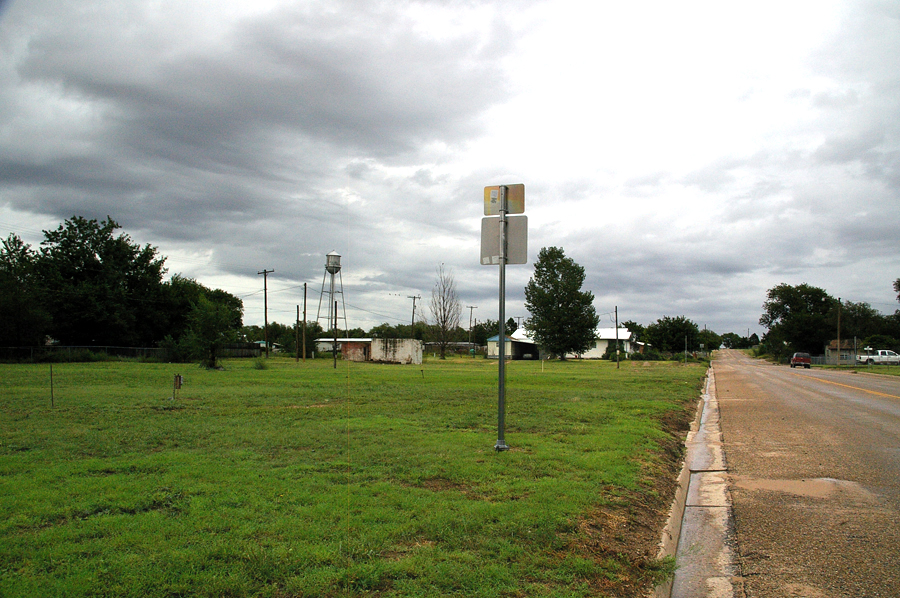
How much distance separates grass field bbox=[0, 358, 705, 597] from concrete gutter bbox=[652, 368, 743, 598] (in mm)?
191

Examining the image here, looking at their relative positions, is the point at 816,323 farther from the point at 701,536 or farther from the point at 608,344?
the point at 701,536

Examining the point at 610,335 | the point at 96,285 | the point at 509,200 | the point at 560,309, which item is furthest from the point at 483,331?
the point at 509,200

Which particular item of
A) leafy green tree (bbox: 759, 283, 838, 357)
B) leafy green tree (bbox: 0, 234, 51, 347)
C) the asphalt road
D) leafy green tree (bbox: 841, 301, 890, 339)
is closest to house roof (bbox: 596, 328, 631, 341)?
leafy green tree (bbox: 759, 283, 838, 357)

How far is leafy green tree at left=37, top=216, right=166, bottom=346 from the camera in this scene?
5472 cm

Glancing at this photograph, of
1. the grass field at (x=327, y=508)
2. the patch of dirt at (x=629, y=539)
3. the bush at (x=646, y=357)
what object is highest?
the grass field at (x=327, y=508)

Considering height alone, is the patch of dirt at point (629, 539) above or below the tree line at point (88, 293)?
below

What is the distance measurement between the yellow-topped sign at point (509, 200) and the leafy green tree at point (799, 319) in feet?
361

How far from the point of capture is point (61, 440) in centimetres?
930

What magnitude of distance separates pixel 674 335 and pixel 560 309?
3212 centimetres

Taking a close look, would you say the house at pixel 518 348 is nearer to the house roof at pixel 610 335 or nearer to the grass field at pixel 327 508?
the house roof at pixel 610 335

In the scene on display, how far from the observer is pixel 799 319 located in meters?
102

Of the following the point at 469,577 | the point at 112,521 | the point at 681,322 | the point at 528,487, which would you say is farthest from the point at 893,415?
the point at 681,322

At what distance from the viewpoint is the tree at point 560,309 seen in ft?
254

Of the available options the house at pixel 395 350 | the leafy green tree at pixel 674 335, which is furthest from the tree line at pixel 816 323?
the house at pixel 395 350
